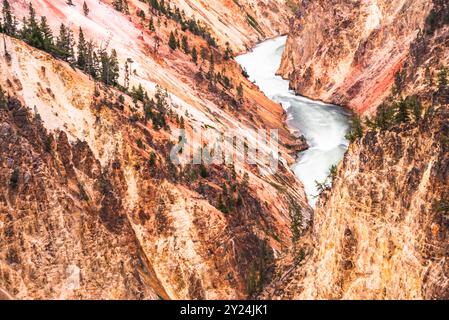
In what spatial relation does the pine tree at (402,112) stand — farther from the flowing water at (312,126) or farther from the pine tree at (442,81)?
the flowing water at (312,126)

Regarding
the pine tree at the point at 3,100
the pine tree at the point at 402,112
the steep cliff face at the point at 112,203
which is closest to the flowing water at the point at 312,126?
the steep cliff face at the point at 112,203

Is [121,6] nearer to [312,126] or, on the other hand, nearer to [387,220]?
[312,126]

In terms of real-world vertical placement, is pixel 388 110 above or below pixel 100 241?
above

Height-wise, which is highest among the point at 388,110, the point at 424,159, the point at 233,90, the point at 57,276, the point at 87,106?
the point at 233,90

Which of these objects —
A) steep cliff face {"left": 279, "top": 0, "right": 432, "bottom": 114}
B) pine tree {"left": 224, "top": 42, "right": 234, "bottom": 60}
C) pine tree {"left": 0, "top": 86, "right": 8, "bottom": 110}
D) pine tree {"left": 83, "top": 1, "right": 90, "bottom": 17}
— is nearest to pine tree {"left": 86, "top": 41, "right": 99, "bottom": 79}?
pine tree {"left": 0, "top": 86, "right": 8, "bottom": 110}
